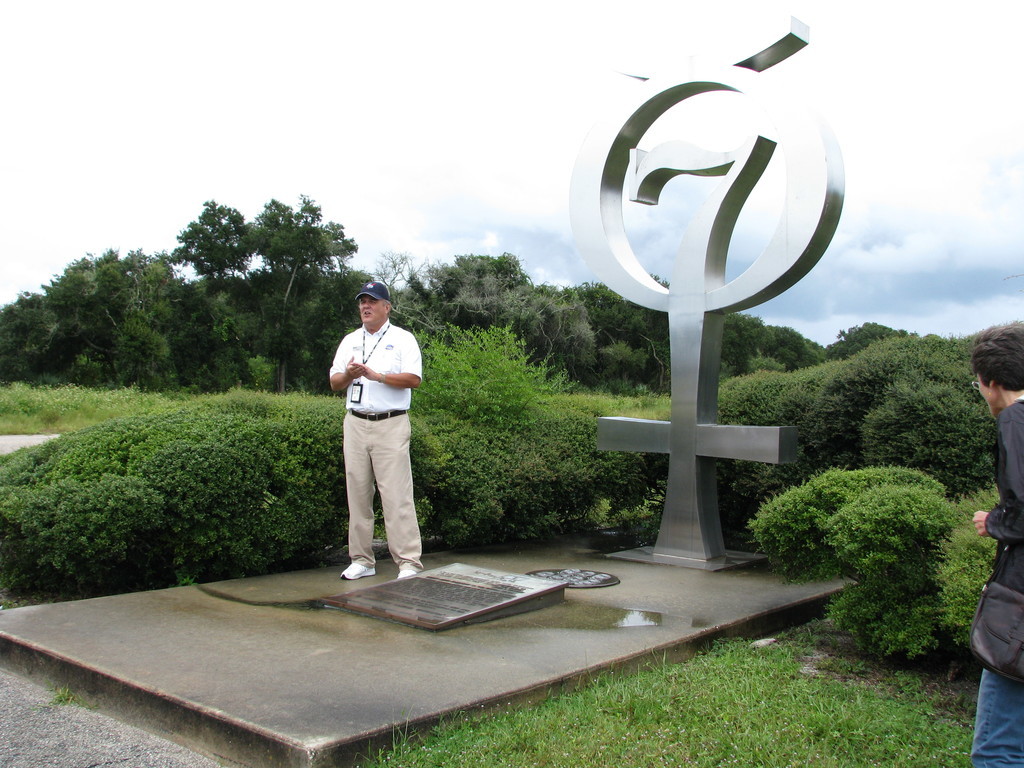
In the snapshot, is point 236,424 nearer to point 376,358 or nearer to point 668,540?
point 376,358

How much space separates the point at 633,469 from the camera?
24.1 feet

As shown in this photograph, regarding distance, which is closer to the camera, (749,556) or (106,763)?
(106,763)

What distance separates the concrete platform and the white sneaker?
4.7 inches

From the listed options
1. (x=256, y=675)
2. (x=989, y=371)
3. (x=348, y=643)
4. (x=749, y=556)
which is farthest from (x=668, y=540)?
(x=989, y=371)

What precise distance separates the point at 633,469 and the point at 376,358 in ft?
9.64

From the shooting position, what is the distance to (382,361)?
17.5 feet

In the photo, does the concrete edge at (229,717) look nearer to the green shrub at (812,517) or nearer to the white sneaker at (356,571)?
the green shrub at (812,517)

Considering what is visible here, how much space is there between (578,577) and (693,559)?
99cm

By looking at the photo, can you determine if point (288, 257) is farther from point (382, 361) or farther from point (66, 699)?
point (66, 699)

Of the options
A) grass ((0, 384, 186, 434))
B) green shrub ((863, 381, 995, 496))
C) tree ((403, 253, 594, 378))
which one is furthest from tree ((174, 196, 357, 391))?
green shrub ((863, 381, 995, 496))

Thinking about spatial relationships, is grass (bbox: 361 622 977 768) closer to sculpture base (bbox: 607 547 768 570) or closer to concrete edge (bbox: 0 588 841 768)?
concrete edge (bbox: 0 588 841 768)

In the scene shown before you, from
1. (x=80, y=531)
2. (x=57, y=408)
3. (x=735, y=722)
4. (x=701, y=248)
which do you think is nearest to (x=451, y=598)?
(x=735, y=722)

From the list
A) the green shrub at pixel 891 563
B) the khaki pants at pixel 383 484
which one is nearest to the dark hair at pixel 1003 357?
the green shrub at pixel 891 563

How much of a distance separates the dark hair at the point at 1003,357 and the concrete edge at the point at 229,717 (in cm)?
199
